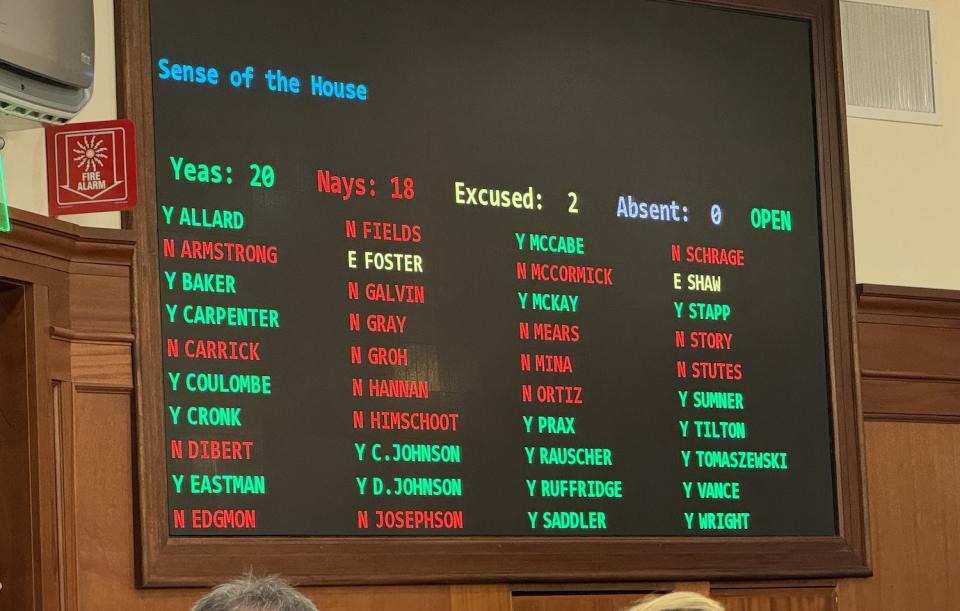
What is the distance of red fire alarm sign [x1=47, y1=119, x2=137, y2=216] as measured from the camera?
3.74m

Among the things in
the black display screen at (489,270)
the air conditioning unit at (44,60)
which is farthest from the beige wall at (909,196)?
the air conditioning unit at (44,60)

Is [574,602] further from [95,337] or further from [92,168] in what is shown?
[92,168]

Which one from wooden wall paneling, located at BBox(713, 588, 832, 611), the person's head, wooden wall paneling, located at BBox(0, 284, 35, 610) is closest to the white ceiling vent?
wooden wall paneling, located at BBox(713, 588, 832, 611)

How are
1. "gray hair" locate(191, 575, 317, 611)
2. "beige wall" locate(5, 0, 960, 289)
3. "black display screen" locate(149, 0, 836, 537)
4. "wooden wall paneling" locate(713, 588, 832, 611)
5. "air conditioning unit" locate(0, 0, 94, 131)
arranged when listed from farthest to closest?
"beige wall" locate(5, 0, 960, 289)
"wooden wall paneling" locate(713, 588, 832, 611)
"black display screen" locate(149, 0, 836, 537)
"air conditioning unit" locate(0, 0, 94, 131)
"gray hair" locate(191, 575, 317, 611)

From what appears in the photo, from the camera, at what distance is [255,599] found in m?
2.04

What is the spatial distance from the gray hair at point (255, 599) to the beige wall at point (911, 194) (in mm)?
3308

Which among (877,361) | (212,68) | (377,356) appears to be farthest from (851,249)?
(212,68)

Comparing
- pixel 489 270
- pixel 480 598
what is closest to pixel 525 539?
pixel 480 598

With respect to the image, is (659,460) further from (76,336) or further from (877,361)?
(76,336)

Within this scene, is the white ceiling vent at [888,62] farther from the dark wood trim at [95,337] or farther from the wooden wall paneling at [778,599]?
the dark wood trim at [95,337]

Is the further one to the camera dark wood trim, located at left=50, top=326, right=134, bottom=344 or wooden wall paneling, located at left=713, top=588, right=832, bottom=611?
wooden wall paneling, located at left=713, top=588, right=832, bottom=611

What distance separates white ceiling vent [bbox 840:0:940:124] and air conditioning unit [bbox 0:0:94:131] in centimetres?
249

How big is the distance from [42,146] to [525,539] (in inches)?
61.7

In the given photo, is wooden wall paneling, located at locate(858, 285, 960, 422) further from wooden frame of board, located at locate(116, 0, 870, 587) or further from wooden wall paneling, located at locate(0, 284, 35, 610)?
wooden wall paneling, located at locate(0, 284, 35, 610)
